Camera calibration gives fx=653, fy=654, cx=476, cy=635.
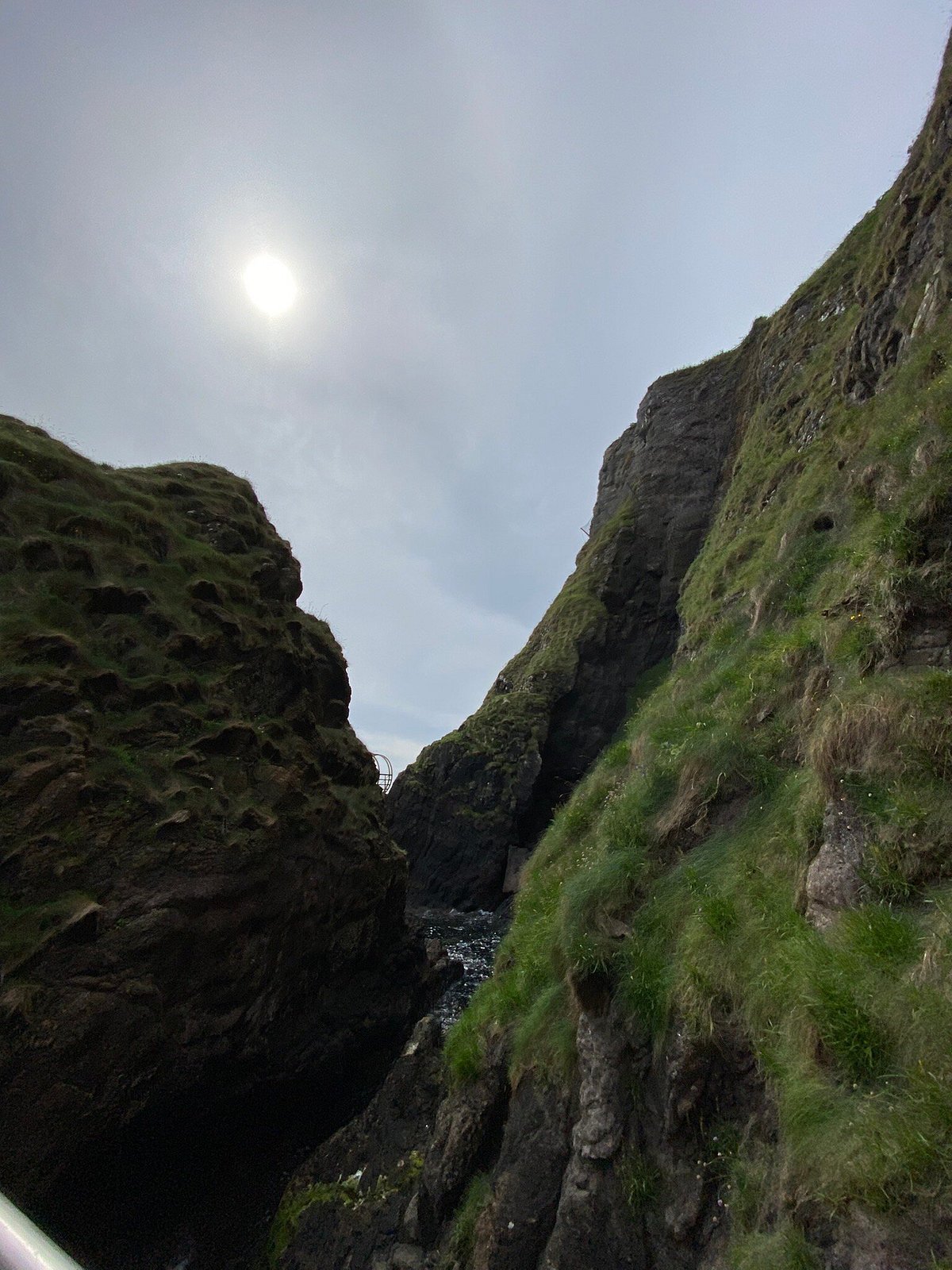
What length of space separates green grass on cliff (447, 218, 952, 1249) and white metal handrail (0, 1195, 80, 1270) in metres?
4.24

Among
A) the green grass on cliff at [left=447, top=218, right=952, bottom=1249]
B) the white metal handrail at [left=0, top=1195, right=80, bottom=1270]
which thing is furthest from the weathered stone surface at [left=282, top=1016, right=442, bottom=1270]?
the white metal handrail at [left=0, top=1195, right=80, bottom=1270]

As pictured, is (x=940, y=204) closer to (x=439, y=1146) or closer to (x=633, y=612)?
(x=439, y=1146)

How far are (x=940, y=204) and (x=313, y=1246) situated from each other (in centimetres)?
2321

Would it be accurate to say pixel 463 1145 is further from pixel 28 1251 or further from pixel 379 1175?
pixel 28 1251

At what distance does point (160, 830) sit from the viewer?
12320mm

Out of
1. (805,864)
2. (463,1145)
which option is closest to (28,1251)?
(805,864)

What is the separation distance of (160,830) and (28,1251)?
12.3 m

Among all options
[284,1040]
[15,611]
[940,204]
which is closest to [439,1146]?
[284,1040]

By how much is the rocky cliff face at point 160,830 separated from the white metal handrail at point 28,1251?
35.4 ft

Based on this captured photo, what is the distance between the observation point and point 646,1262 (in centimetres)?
546

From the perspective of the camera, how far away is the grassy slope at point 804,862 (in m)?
4.10

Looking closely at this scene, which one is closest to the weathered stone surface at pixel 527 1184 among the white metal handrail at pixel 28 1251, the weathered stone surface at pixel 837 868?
the weathered stone surface at pixel 837 868

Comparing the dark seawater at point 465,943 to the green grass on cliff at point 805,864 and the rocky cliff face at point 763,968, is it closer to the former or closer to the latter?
the green grass on cliff at point 805,864

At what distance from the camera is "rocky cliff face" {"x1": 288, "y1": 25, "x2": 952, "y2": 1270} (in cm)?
409
